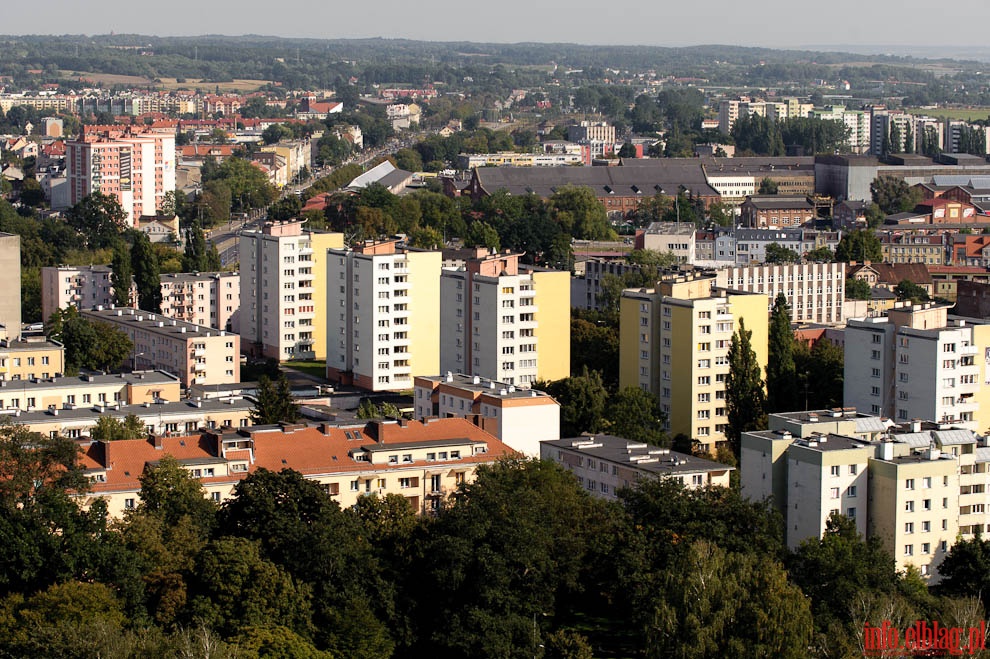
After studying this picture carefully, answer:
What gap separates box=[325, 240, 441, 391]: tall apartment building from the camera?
29875mm

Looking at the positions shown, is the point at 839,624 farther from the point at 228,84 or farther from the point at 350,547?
the point at 228,84

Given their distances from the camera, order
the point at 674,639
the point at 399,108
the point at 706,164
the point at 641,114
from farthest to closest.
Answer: the point at 399,108 < the point at 641,114 < the point at 706,164 < the point at 674,639

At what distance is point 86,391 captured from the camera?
25.0 m

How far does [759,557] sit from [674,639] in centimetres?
212

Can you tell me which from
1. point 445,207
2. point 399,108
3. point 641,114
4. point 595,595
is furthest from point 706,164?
point 595,595

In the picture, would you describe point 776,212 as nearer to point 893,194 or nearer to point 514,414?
point 893,194

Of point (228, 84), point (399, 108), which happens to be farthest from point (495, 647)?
point (228, 84)

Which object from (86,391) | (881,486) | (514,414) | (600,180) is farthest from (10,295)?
(600,180)

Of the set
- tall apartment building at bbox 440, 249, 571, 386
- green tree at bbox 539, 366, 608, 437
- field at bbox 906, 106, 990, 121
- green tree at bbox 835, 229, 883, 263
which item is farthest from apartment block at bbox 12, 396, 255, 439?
field at bbox 906, 106, 990, 121

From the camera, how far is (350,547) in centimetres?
1714

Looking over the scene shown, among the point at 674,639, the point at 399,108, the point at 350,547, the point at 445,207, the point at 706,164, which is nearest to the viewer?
the point at 674,639

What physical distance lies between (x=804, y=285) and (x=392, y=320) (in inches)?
376

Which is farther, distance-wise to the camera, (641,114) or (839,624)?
(641,114)

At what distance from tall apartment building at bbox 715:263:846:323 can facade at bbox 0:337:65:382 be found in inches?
518
